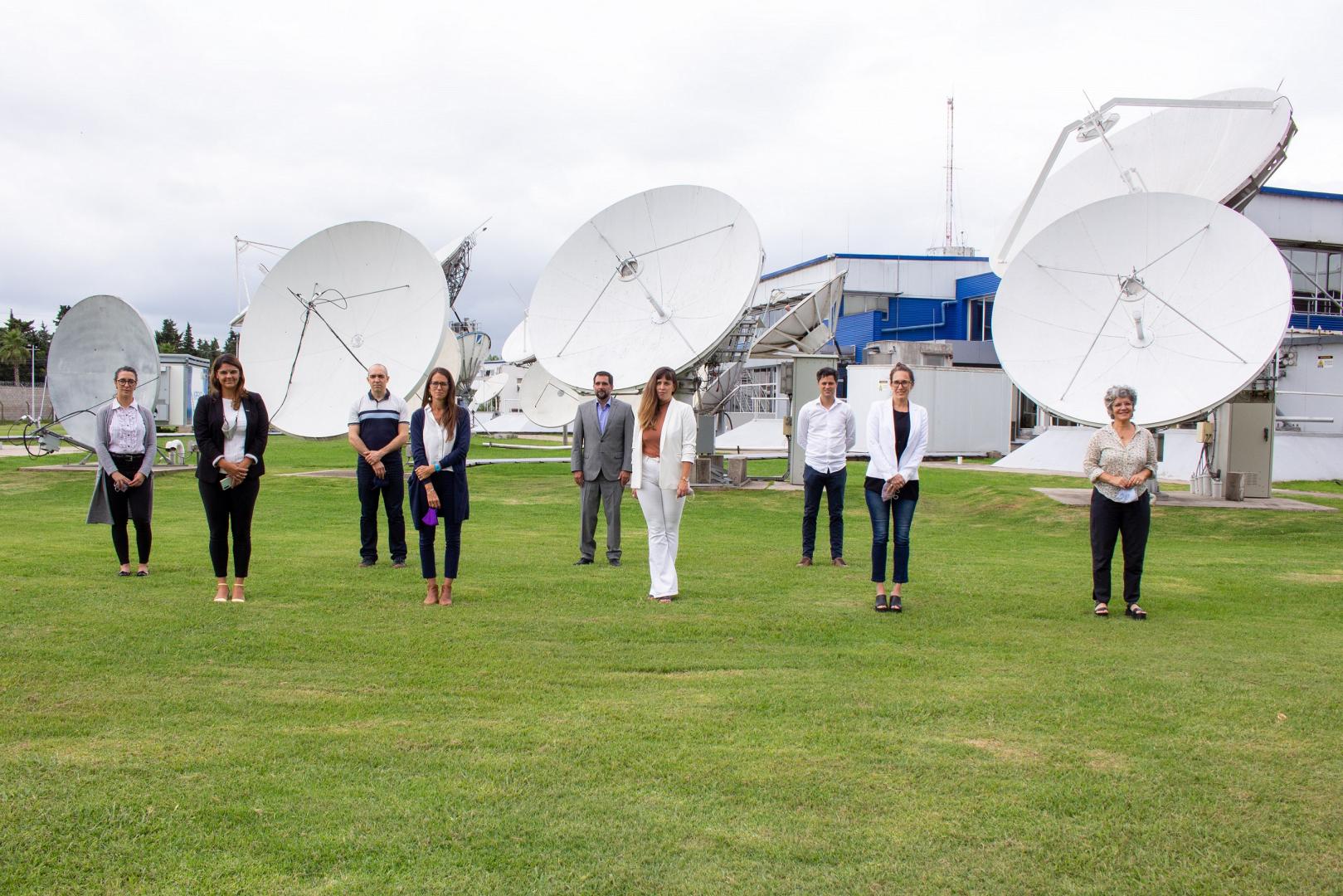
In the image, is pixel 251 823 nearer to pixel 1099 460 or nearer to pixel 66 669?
pixel 66 669

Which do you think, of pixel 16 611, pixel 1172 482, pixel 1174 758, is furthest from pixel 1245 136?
pixel 16 611

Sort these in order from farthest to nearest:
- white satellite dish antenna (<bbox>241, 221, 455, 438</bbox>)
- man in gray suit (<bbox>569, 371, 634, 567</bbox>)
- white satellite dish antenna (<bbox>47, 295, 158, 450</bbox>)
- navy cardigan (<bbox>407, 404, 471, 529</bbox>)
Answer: white satellite dish antenna (<bbox>47, 295, 158, 450</bbox>), white satellite dish antenna (<bbox>241, 221, 455, 438</bbox>), man in gray suit (<bbox>569, 371, 634, 567</bbox>), navy cardigan (<bbox>407, 404, 471, 529</bbox>)

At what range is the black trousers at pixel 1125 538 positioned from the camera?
7.73 meters

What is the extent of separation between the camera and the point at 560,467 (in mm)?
26844

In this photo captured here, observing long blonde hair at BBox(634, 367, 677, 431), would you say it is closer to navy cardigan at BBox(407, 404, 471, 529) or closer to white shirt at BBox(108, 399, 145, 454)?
navy cardigan at BBox(407, 404, 471, 529)

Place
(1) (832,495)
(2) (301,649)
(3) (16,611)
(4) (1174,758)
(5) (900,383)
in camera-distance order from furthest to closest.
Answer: (1) (832,495)
(5) (900,383)
(3) (16,611)
(2) (301,649)
(4) (1174,758)

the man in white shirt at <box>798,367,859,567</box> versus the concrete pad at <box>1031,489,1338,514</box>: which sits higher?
the man in white shirt at <box>798,367,859,567</box>

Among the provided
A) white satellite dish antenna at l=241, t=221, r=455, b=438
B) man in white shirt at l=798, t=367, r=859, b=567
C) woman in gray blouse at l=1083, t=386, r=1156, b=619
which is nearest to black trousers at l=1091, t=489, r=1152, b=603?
woman in gray blouse at l=1083, t=386, r=1156, b=619

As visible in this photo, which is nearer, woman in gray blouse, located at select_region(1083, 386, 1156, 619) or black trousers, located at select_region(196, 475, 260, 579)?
woman in gray blouse, located at select_region(1083, 386, 1156, 619)

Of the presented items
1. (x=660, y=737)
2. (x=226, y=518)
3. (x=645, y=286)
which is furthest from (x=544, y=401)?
(x=660, y=737)

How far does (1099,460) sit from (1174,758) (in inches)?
151

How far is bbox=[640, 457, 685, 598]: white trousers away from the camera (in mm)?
8016

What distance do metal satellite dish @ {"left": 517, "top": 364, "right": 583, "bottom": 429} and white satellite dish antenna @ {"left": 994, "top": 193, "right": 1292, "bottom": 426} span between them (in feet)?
81.9

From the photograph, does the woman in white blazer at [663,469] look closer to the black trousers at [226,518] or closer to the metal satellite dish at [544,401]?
the black trousers at [226,518]
